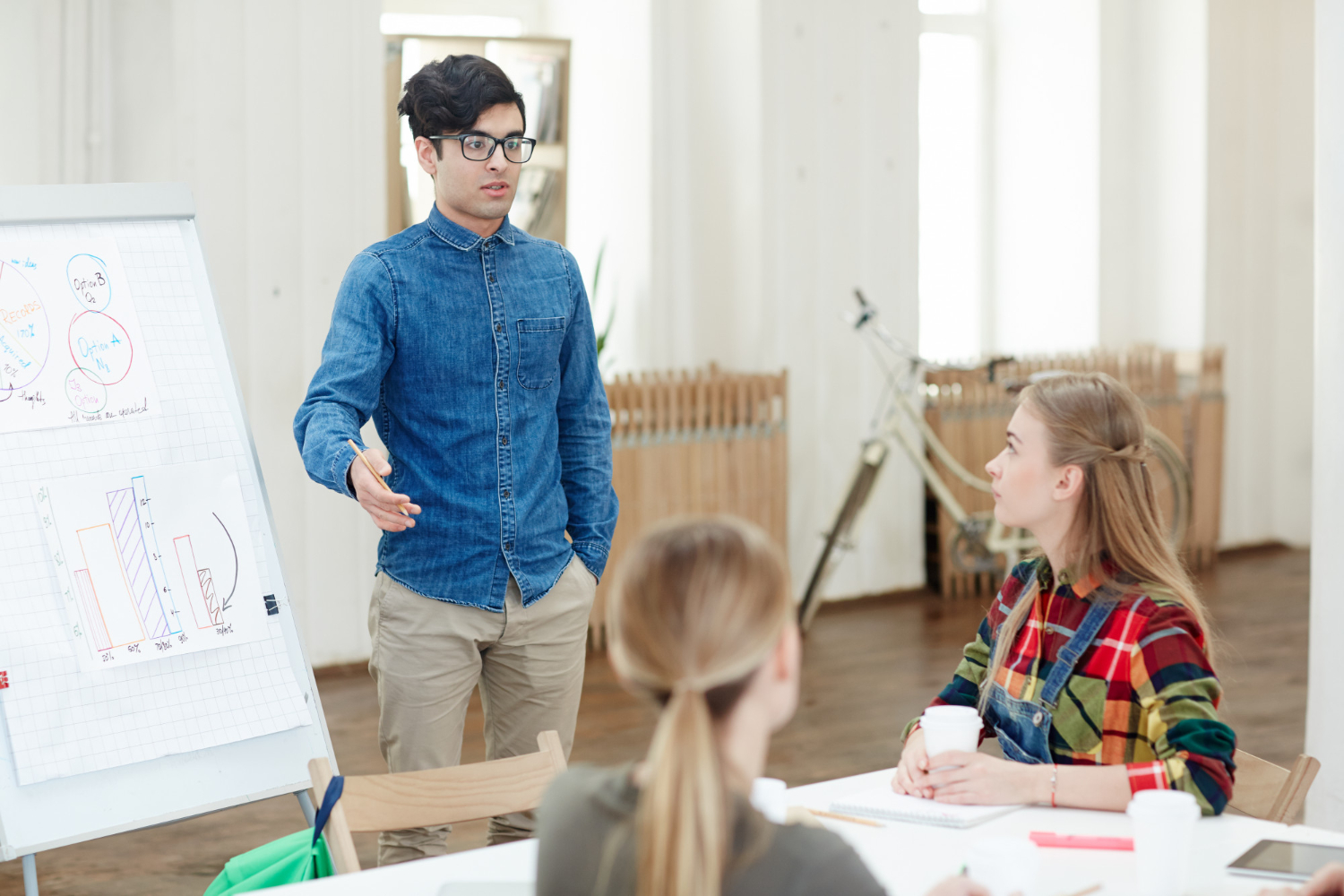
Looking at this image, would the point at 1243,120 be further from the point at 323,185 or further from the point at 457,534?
the point at 457,534

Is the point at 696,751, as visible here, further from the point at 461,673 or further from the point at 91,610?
the point at 91,610

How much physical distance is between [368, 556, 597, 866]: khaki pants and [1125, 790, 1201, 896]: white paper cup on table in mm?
1158

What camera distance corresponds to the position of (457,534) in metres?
2.35

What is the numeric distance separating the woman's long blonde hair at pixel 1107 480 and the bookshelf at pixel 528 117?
4049mm

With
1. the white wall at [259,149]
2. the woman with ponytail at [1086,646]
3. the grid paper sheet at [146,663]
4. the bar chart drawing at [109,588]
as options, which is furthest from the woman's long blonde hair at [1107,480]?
the white wall at [259,149]

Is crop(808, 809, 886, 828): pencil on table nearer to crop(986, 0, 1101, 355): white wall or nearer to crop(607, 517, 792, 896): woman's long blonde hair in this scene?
crop(607, 517, 792, 896): woman's long blonde hair

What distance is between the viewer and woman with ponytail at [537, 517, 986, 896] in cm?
106

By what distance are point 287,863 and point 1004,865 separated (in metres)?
1.06

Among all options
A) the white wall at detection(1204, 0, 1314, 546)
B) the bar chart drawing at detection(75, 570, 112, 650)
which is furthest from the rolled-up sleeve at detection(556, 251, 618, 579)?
the white wall at detection(1204, 0, 1314, 546)

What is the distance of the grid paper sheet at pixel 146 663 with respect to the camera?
224 centimetres

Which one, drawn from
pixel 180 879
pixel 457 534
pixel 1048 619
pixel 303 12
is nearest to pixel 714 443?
pixel 303 12

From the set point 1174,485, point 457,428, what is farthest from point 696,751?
point 1174,485

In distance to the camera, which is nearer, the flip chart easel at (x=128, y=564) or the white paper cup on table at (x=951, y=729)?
the white paper cup on table at (x=951, y=729)

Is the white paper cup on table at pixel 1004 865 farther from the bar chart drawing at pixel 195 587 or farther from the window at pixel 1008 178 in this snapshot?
the window at pixel 1008 178
